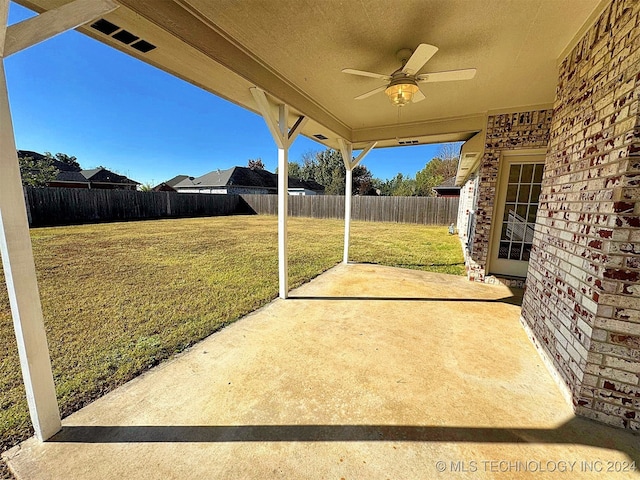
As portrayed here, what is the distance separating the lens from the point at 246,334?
279 centimetres

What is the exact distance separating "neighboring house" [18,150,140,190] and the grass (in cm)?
1839

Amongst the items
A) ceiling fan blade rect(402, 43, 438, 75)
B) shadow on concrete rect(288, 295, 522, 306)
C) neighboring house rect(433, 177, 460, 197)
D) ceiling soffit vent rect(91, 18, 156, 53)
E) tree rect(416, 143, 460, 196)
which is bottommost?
shadow on concrete rect(288, 295, 522, 306)

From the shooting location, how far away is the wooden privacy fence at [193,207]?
12180 millimetres

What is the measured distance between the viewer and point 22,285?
4.68ft

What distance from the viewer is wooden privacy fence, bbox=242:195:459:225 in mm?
14336

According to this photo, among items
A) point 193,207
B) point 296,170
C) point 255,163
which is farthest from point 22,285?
point 255,163

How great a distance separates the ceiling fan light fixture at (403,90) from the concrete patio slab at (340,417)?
95.6 inches

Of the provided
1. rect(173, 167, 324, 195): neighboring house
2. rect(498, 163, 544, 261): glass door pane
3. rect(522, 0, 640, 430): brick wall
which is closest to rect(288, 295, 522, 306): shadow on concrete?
rect(498, 163, 544, 261): glass door pane

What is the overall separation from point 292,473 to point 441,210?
14.8 meters

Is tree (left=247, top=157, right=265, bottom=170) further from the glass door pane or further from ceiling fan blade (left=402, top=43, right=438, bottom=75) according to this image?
ceiling fan blade (left=402, top=43, right=438, bottom=75)

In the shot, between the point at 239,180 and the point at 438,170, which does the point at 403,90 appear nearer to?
the point at 239,180

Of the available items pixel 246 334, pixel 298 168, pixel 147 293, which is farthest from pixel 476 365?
pixel 298 168

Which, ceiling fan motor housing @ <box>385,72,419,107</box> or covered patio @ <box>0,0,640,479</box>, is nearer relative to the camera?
covered patio @ <box>0,0,640,479</box>

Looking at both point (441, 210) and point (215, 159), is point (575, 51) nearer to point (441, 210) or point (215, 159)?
point (441, 210)
